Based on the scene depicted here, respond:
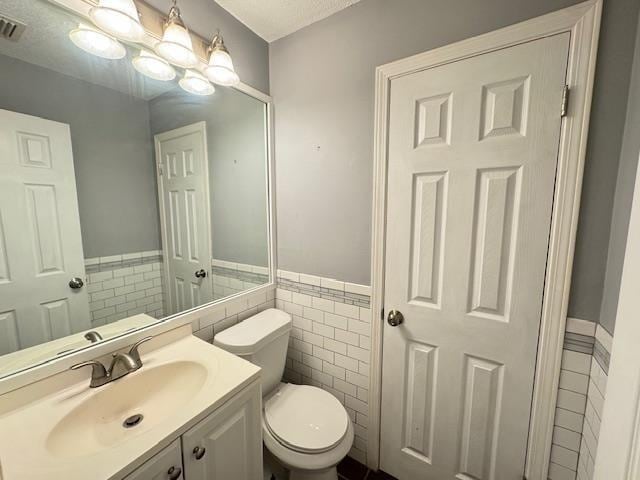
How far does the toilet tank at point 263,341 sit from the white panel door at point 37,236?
0.56 metres

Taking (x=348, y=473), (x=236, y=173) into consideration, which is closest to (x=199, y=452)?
(x=348, y=473)

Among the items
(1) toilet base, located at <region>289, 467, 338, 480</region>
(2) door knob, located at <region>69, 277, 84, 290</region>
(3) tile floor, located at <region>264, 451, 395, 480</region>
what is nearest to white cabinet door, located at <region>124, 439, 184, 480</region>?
(1) toilet base, located at <region>289, 467, 338, 480</region>

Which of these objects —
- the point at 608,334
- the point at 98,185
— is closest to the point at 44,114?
the point at 98,185

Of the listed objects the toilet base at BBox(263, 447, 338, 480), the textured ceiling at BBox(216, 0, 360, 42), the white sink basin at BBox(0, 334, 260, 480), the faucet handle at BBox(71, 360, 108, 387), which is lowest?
the toilet base at BBox(263, 447, 338, 480)

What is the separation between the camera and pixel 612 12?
31.1 inches

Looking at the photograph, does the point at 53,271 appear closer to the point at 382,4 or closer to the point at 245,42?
the point at 245,42

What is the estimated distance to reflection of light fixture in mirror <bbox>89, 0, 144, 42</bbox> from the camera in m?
0.82

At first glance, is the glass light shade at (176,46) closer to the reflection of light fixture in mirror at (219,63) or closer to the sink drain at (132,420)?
the reflection of light fixture in mirror at (219,63)

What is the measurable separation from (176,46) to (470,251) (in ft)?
4.66

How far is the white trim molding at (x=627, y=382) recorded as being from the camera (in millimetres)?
480

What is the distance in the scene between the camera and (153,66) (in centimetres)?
110

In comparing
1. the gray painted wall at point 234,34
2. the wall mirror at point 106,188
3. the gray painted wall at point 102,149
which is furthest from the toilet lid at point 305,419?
the gray painted wall at point 234,34

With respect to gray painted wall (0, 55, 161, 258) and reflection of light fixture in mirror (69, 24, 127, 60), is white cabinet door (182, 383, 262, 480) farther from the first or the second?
reflection of light fixture in mirror (69, 24, 127, 60)

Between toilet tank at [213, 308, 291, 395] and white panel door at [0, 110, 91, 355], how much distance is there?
1.85ft
